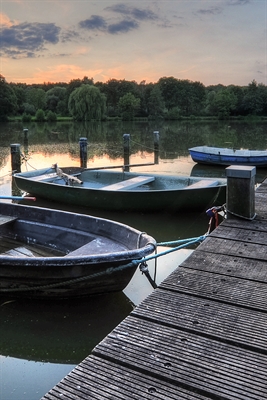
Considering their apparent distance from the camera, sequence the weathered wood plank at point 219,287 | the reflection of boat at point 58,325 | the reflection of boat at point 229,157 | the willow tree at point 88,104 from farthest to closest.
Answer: the willow tree at point 88,104 < the reflection of boat at point 229,157 < the reflection of boat at point 58,325 < the weathered wood plank at point 219,287

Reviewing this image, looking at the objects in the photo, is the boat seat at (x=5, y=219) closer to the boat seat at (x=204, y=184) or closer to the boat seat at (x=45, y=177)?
the boat seat at (x=45, y=177)

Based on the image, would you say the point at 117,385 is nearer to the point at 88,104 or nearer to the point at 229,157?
the point at 229,157

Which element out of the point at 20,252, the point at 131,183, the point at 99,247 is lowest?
the point at 20,252

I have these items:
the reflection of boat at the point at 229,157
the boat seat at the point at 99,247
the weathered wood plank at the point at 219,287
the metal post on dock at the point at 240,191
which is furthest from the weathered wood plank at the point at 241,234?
the reflection of boat at the point at 229,157

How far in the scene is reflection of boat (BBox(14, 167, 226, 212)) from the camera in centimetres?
859

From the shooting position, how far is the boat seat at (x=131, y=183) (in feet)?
31.3

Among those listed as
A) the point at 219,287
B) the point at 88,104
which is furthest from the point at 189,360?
the point at 88,104

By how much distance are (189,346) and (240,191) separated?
9.90 ft

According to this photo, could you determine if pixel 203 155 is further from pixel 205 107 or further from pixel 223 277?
pixel 205 107

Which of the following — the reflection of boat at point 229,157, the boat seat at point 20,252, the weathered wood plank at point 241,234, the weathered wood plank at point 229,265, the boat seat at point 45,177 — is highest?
the reflection of boat at point 229,157

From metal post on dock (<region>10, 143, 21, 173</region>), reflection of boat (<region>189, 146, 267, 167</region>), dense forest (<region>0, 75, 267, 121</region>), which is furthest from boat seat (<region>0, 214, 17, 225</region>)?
dense forest (<region>0, 75, 267, 121</region>)

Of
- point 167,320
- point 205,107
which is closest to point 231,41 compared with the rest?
point 167,320

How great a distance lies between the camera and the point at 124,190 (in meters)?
8.98

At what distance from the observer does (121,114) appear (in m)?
68.6
